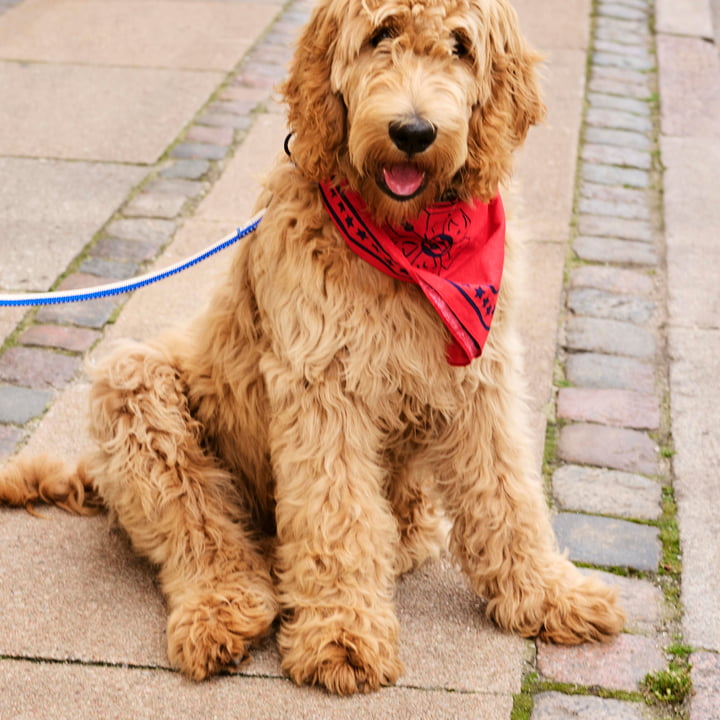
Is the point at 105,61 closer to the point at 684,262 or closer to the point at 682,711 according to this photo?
the point at 684,262

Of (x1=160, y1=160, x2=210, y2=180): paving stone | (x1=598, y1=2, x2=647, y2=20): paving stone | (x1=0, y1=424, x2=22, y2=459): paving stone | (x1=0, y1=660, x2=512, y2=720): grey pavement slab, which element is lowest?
(x1=598, y1=2, x2=647, y2=20): paving stone

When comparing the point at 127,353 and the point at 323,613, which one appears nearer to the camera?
the point at 323,613

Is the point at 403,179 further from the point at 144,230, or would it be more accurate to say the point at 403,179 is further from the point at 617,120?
the point at 617,120

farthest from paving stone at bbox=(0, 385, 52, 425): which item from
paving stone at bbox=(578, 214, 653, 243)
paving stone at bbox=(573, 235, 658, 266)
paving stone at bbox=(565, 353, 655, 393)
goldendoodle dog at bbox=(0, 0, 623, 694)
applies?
paving stone at bbox=(578, 214, 653, 243)

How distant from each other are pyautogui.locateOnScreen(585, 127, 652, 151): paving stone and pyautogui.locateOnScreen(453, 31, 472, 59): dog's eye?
431cm

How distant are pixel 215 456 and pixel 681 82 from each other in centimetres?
559

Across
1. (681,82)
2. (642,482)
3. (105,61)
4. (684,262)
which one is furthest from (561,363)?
(105,61)

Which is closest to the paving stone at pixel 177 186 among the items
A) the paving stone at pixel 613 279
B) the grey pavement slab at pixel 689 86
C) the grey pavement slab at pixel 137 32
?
the grey pavement slab at pixel 137 32

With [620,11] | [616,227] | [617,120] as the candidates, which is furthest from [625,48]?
[616,227]

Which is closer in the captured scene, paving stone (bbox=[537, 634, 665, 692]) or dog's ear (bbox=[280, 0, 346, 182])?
dog's ear (bbox=[280, 0, 346, 182])

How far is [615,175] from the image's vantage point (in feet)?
21.5

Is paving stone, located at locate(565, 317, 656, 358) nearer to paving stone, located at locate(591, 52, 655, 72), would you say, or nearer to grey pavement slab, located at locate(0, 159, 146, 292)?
grey pavement slab, located at locate(0, 159, 146, 292)

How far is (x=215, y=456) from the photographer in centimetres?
355

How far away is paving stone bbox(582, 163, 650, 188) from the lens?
21.3 feet
